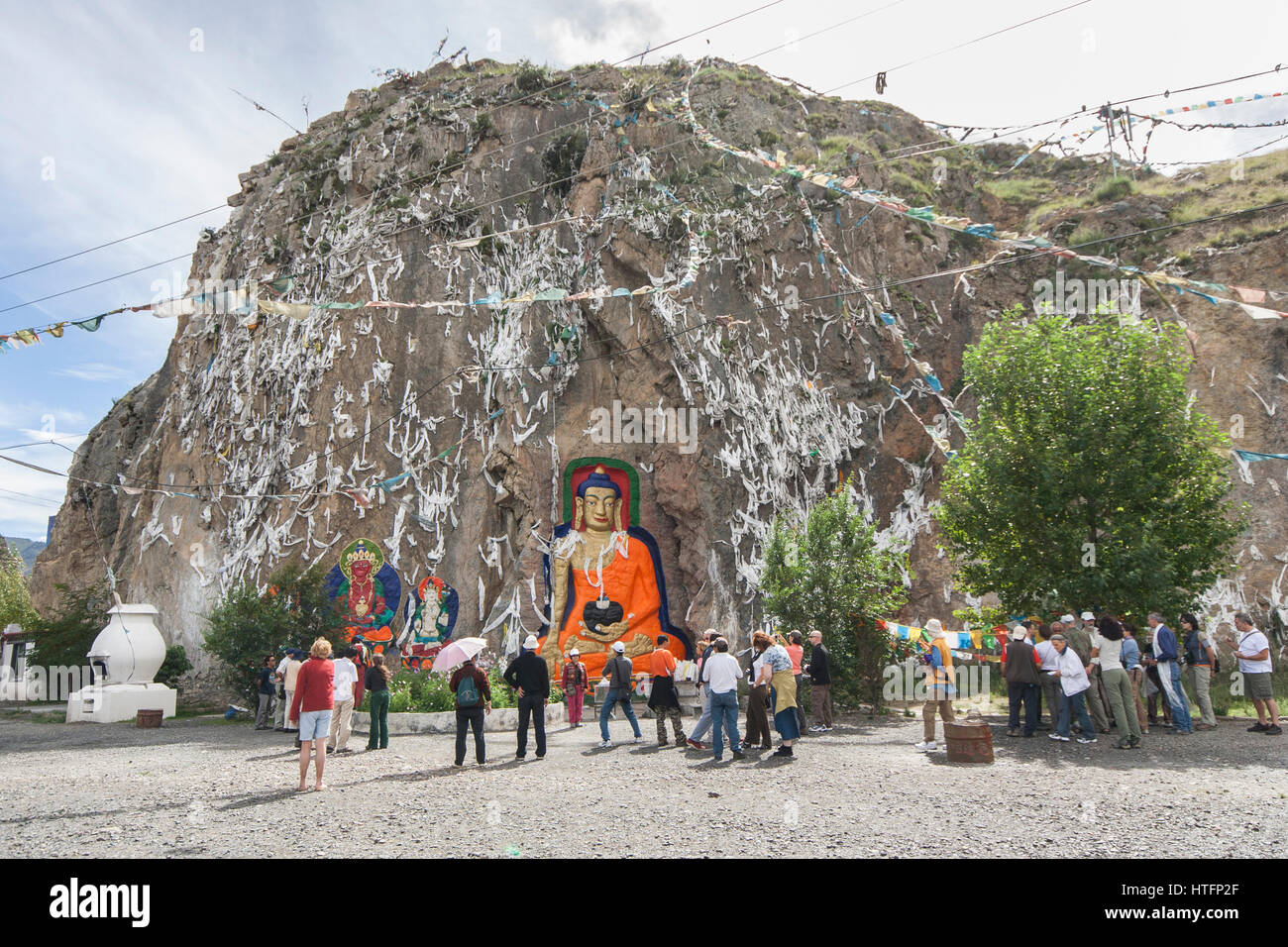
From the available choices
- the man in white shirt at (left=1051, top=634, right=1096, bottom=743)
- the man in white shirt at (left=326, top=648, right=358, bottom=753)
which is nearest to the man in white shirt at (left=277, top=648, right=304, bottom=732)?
the man in white shirt at (left=326, top=648, right=358, bottom=753)

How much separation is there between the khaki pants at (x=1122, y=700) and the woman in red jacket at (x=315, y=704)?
1051cm

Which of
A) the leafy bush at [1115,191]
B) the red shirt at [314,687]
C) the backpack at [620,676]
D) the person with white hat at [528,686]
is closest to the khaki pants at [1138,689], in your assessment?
the backpack at [620,676]

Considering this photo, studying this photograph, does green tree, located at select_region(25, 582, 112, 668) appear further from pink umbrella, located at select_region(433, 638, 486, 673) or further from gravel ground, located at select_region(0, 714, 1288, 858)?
pink umbrella, located at select_region(433, 638, 486, 673)

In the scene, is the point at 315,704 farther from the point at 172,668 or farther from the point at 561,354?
the point at 172,668

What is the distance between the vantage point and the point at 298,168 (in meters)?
31.7

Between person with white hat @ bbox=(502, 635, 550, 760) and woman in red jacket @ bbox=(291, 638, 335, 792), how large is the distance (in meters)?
2.81

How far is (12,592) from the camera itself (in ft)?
152

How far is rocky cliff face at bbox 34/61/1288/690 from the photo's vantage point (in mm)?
22547

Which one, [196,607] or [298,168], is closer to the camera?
[196,607]

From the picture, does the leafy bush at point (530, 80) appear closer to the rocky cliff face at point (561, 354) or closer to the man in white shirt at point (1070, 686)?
the rocky cliff face at point (561, 354)

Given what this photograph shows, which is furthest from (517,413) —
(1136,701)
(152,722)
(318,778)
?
(1136,701)

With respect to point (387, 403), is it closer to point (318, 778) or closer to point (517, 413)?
point (517, 413)

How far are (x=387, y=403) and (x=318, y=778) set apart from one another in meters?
16.5

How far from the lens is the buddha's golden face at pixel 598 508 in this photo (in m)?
22.0
